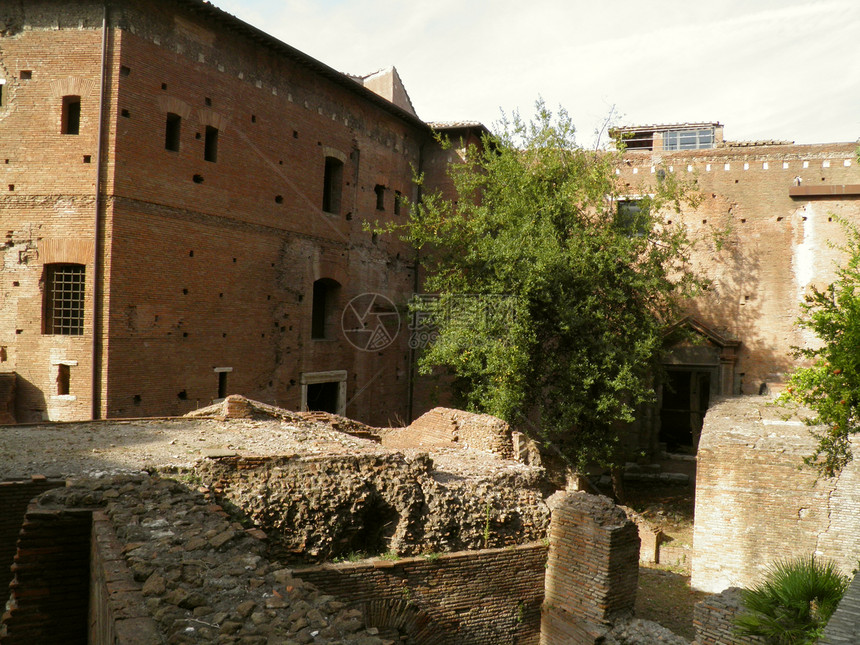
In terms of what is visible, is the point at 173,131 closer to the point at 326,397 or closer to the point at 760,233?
the point at 326,397

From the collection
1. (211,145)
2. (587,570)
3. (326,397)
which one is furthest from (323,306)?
(587,570)

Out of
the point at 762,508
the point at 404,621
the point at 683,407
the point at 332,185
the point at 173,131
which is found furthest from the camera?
the point at 683,407

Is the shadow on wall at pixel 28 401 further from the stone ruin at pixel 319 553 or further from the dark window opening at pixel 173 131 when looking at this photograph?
the dark window opening at pixel 173 131

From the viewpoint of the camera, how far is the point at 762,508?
9.14 m

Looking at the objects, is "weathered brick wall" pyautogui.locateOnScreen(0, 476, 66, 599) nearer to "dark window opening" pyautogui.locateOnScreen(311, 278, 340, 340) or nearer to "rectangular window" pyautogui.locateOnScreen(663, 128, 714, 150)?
"dark window opening" pyautogui.locateOnScreen(311, 278, 340, 340)

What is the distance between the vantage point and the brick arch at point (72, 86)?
11.1 meters

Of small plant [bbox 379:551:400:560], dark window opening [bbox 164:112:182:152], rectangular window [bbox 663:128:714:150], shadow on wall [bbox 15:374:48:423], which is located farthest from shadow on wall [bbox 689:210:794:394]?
shadow on wall [bbox 15:374:48:423]

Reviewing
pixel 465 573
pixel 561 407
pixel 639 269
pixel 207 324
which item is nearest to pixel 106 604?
pixel 465 573

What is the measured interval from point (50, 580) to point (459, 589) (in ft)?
14.3

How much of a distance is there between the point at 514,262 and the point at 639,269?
3186 millimetres

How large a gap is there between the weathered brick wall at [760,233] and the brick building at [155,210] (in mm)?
9260

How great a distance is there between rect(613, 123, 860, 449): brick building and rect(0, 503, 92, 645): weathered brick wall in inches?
567

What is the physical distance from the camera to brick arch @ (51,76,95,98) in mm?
11062

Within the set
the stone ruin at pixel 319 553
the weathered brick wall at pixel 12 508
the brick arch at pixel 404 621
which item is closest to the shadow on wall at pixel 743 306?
the stone ruin at pixel 319 553
